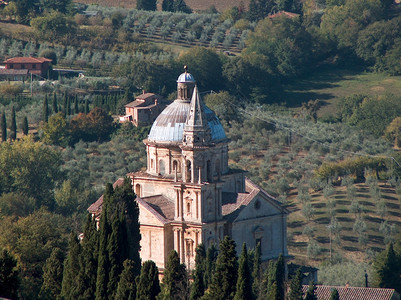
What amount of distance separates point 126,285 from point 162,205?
1425 centimetres

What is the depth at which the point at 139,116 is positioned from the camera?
11500cm

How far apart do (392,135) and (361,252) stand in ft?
118

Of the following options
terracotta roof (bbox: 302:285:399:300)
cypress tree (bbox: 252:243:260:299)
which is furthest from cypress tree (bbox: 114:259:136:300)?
terracotta roof (bbox: 302:285:399:300)

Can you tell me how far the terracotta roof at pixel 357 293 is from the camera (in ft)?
237

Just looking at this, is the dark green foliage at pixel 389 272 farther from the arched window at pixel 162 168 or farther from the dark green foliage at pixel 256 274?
the arched window at pixel 162 168

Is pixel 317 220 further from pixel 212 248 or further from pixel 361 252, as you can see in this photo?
pixel 212 248

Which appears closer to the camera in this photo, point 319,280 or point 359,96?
point 319,280

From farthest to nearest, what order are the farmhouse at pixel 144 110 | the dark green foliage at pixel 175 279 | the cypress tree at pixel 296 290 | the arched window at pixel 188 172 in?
the farmhouse at pixel 144 110
the arched window at pixel 188 172
the cypress tree at pixel 296 290
the dark green foliage at pixel 175 279

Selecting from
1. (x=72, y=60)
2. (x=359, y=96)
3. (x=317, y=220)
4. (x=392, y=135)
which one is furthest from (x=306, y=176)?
(x=72, y=60)

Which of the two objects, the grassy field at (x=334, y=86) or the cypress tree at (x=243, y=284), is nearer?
the cypress tree at (x=243, y=284)

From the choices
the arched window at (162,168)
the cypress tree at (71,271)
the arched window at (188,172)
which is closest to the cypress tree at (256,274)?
the arched window at (188,172)

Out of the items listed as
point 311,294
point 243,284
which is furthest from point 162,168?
point 243,284

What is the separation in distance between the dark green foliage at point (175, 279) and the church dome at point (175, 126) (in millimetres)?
14696

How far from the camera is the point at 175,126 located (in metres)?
77.4
